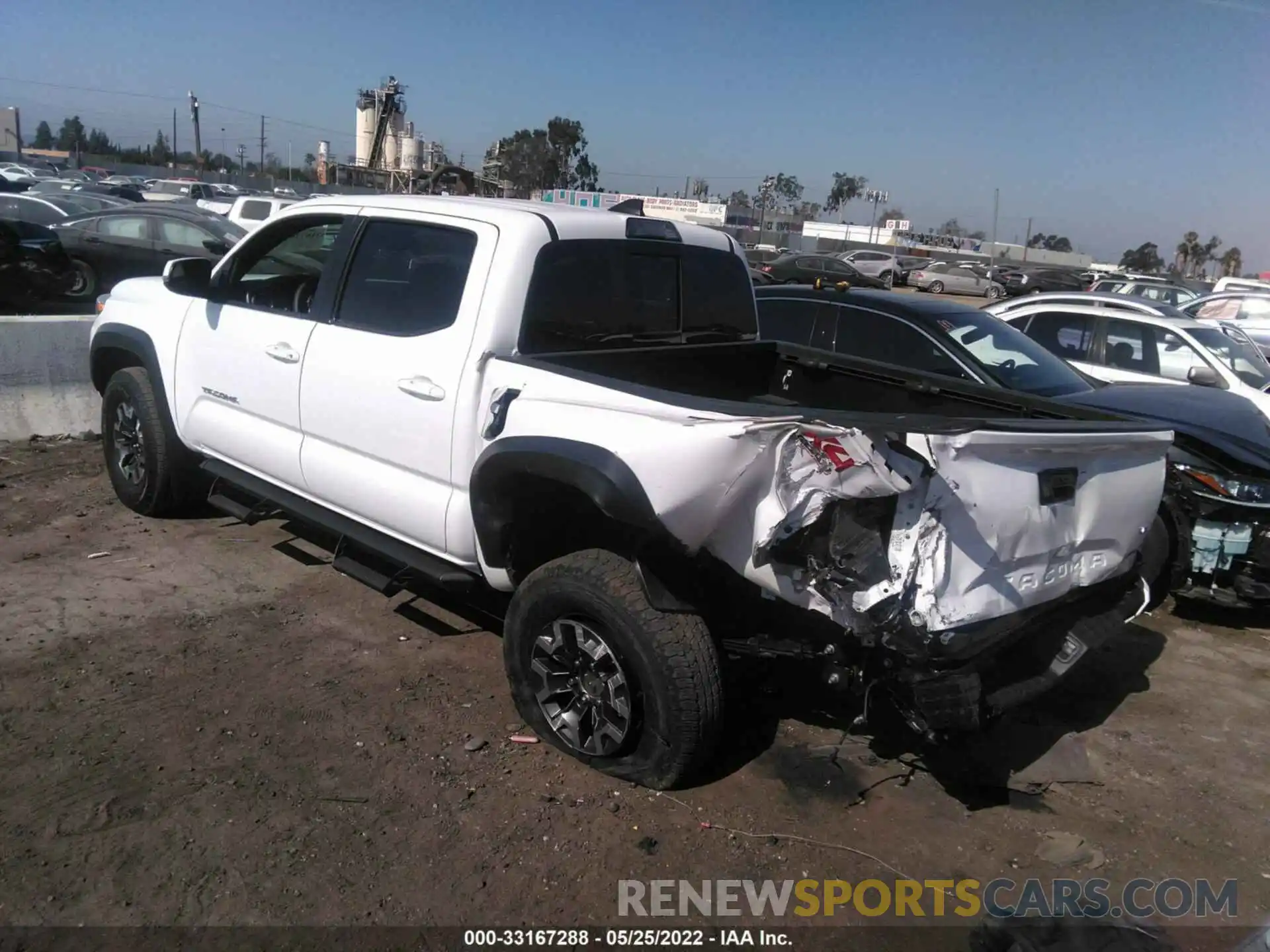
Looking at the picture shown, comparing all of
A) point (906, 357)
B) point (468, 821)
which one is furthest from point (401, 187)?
point (468, 821)

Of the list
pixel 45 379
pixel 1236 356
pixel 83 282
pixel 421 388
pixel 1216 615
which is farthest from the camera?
pixel 83 282

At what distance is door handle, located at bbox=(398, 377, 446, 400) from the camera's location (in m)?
3.87

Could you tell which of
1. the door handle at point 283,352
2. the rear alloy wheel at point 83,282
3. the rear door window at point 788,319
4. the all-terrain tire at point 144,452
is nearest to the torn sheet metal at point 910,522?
the door handle at point 283,352

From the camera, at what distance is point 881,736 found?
4.13 m

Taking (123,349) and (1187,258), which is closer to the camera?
(123,349)

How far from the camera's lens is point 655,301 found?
4562mm

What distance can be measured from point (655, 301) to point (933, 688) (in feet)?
7.51

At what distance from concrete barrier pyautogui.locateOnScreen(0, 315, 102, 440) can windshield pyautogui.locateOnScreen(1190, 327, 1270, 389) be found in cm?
949

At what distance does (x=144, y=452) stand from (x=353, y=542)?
2.10m

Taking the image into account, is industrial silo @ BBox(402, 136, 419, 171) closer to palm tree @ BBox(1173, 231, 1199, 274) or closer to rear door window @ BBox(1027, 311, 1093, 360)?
rear door window @ BBox(1027, 311, 1093, 360)

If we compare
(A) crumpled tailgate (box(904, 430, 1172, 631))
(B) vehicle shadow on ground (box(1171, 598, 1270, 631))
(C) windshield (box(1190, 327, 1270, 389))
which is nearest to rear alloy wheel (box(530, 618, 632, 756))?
(A) crumpled tailgate (box(904, 430, 1172, 631))

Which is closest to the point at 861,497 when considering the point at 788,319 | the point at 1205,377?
the point at 788,319

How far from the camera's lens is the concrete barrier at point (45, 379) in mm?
7266

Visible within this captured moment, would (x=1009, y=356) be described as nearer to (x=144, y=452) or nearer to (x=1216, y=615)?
(x=1216, y=615)
